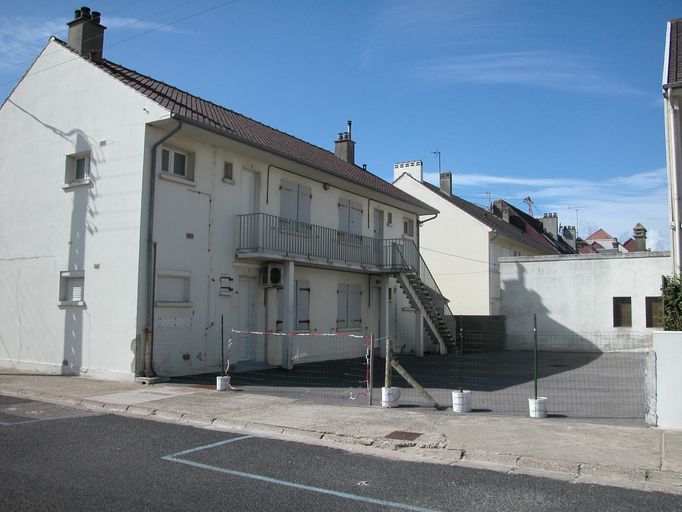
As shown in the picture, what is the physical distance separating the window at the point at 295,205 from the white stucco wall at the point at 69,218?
17.0 ft

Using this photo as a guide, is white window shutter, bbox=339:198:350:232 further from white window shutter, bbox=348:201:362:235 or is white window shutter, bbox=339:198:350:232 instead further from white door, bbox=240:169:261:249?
white door, bbox=240:169:261:249

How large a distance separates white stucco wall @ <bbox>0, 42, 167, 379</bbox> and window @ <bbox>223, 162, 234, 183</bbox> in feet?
9.00

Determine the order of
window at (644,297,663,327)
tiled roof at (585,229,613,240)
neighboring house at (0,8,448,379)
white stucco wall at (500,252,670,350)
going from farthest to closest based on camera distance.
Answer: tiled roof at (585,229,613,240) < white stucco wall at (500,252,670,350) < window at (644,297,663,327) < neighboring house at (0,8,448,379)

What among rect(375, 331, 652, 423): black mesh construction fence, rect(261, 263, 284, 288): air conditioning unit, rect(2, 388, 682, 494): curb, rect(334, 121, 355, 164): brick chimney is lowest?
rect(2, 388, 682, 494): curb

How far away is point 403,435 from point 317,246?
1120cm

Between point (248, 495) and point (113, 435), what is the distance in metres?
3.48

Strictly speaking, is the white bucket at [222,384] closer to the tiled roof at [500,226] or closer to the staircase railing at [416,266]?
the staircase railing at [416,266]

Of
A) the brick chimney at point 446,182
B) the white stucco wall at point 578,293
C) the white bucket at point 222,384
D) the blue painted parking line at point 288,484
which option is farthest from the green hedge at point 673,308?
the brick chimney at point 446,182

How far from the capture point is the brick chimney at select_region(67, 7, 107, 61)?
16266 mm

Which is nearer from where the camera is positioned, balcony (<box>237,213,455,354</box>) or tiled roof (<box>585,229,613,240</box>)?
balcony (<box>237,213,455,354</box>)

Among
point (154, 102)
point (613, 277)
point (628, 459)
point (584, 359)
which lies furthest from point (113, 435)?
point (613, 277)

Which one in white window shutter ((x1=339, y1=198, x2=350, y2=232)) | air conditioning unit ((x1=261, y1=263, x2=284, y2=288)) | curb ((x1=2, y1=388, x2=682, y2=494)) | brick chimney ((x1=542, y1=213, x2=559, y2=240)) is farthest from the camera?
brick chimney ((x1=542, y1=213, x2=559, y2=240))

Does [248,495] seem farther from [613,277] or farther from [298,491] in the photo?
[613,277]

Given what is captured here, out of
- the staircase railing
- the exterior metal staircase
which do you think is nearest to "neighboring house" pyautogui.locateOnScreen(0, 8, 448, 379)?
the staircase railing
